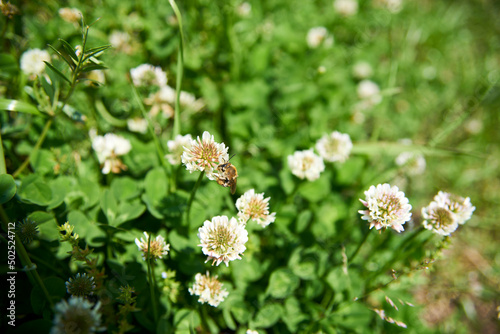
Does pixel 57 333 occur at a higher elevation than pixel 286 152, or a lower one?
lower

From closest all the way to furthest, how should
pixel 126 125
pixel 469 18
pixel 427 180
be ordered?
1. pixel 126 125
2. pixel 427 180
3. pixel 469 18

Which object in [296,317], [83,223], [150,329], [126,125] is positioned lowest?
[296,317]

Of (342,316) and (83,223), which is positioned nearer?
(83,223)

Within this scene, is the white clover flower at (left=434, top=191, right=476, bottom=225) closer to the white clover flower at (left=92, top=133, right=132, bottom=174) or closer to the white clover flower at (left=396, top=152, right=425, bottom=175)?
the white clover flower at (left=396, top=152, right=425, bottom=175)

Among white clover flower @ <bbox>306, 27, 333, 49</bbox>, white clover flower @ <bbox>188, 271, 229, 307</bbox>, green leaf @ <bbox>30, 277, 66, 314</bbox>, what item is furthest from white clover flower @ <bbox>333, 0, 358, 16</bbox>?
green leaf @ <bbox>30, 277, 66, 314</bbox>

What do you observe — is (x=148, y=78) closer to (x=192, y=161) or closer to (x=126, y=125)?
(x=126, y=125)

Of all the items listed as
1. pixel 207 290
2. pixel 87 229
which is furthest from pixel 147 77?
pixel 207 290

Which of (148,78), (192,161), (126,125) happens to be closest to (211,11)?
(148,78)

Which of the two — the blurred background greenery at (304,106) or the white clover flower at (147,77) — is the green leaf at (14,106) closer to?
the blurred background greenery at (304,106)
